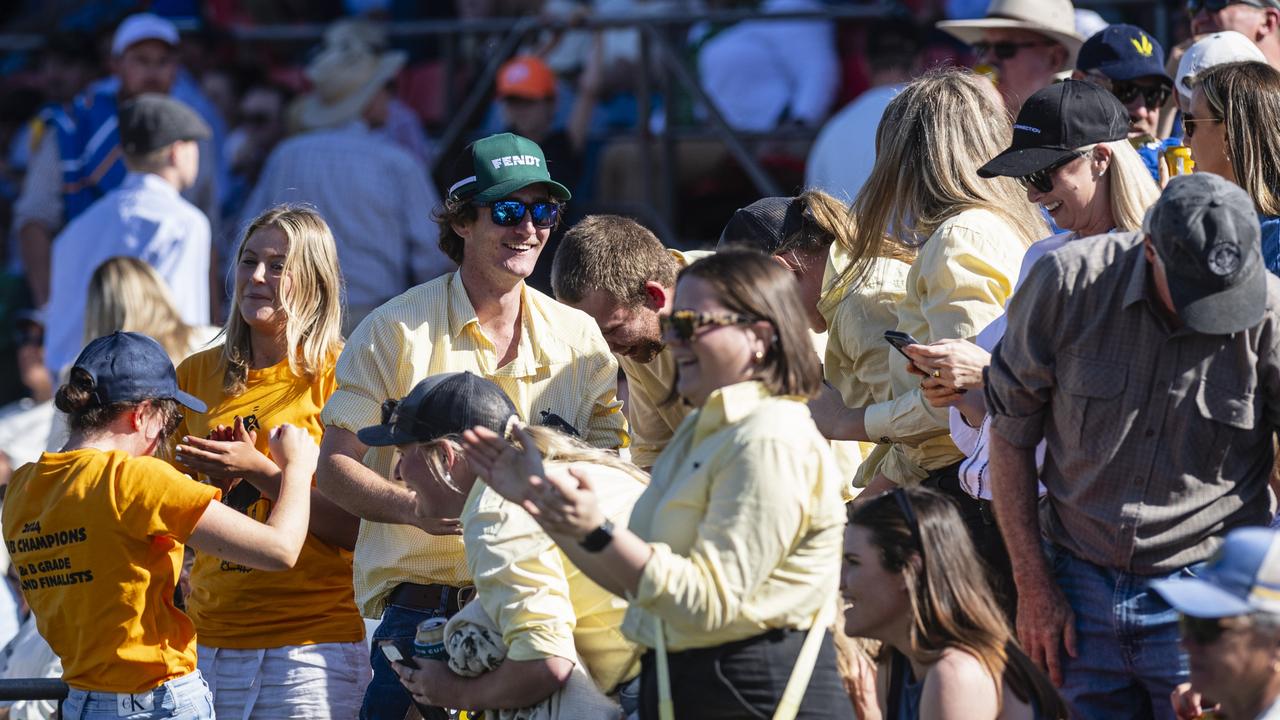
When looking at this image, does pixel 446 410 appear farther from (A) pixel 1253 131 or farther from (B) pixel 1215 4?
(B) pixel 1215 4

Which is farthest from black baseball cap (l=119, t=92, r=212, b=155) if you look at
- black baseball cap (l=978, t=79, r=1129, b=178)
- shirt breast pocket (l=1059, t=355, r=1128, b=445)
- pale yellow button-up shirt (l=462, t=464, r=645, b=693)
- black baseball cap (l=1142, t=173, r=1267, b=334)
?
black baseball cap (l=1142, t=173, r=1267, b=334)

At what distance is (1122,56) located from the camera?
5.28 meters

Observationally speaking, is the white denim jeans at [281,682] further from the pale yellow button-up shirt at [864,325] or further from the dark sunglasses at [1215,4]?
the dark sunglasses at [1215,4]

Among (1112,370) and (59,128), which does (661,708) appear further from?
(59,128)

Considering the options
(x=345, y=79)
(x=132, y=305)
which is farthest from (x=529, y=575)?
(x=345, y=79)

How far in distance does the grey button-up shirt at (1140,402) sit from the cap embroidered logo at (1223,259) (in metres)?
0.17

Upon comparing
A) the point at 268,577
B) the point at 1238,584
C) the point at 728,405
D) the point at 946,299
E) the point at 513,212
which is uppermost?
the point at 513,212

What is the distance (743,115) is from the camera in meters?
8.92

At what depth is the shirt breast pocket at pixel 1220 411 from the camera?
3361 millimetres

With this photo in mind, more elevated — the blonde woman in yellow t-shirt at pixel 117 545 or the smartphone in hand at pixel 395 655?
the blonde woman in yellow t-shirt at pixel 117 545

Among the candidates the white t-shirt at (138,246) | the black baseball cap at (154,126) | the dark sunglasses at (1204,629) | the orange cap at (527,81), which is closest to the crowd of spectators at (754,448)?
the dark sunglasses at (1204,629)

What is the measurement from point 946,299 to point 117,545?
2.12m

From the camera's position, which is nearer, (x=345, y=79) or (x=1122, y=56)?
(x=1122, y=56)

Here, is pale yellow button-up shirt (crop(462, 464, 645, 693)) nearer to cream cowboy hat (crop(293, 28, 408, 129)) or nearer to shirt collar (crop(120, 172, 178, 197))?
shirt collar (crop(120, 172, 178, 197))
